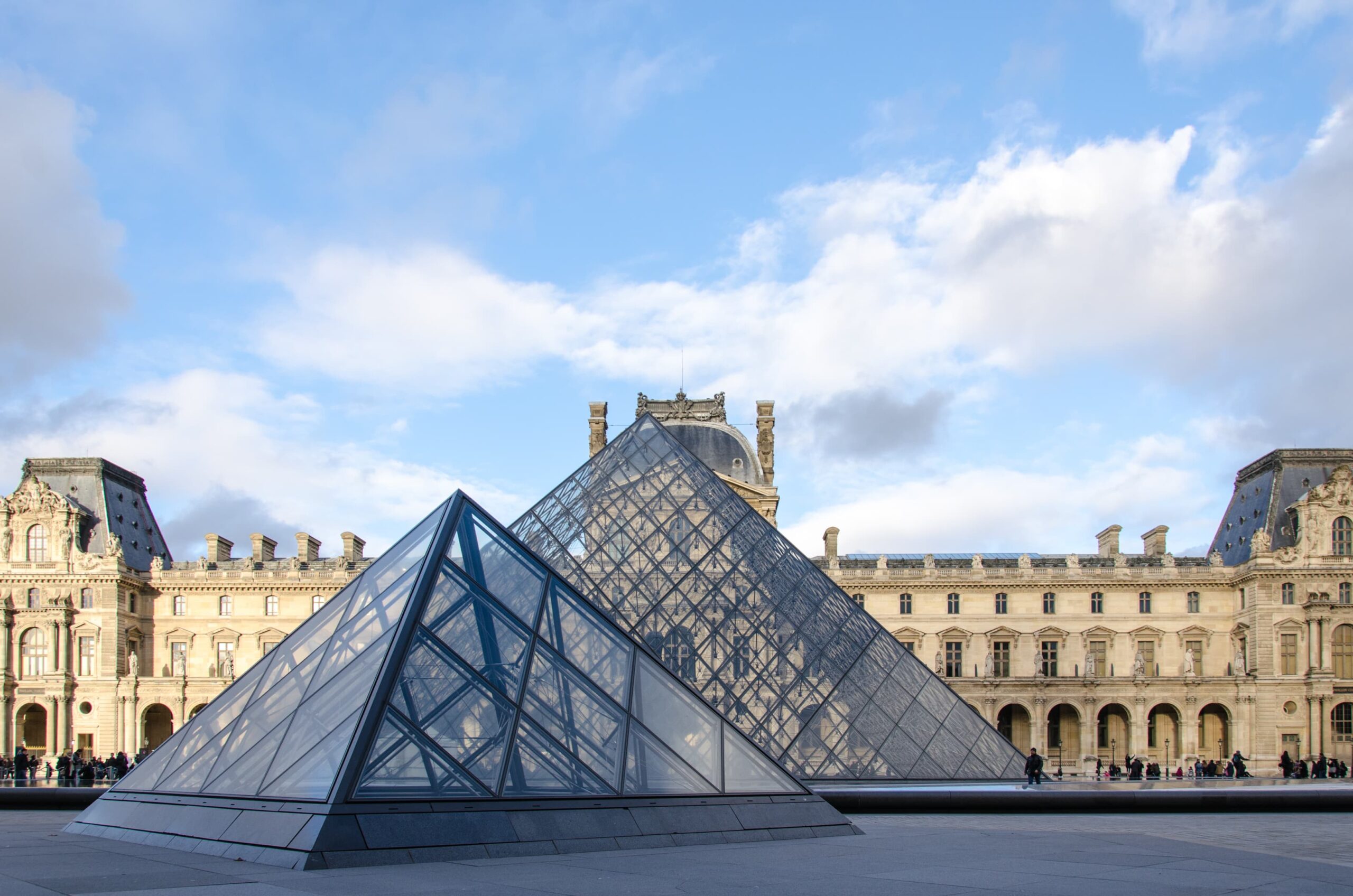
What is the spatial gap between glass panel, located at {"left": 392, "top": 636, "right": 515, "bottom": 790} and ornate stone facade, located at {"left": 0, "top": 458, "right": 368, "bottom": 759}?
154 feet

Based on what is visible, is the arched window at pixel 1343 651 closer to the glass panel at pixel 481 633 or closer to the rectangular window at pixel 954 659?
the rectangular window at pixel 954 659

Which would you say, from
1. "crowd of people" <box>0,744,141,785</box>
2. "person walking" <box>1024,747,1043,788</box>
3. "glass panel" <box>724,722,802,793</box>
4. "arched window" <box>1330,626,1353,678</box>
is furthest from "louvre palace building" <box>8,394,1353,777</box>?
"glass panel" <box>724,722,802,793</box>

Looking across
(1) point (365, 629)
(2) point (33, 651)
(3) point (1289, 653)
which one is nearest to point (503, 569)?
(1) point (365, 629)

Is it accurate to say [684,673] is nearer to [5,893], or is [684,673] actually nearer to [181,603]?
[5,893]

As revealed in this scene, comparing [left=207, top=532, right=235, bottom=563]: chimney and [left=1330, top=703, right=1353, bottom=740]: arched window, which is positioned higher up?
[left=207, top=532, right=235, bottom=563]: chimney

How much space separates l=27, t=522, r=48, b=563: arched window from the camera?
175 feet

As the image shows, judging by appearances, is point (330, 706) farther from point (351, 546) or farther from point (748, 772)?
point (351, 546)

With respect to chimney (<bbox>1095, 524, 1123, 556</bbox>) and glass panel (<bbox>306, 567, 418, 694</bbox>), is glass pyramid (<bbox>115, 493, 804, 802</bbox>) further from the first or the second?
chimney (<bbox>1095, 524, 1123, 556</bbox>)

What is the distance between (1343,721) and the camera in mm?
48938

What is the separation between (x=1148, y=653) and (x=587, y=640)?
46.9 meters

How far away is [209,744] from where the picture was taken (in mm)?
10211

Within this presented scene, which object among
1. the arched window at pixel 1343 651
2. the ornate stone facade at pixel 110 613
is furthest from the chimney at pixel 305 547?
the arched window at pixel 1343 651

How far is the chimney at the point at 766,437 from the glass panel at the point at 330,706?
47281 mm

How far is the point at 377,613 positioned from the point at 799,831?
3.88 metres
